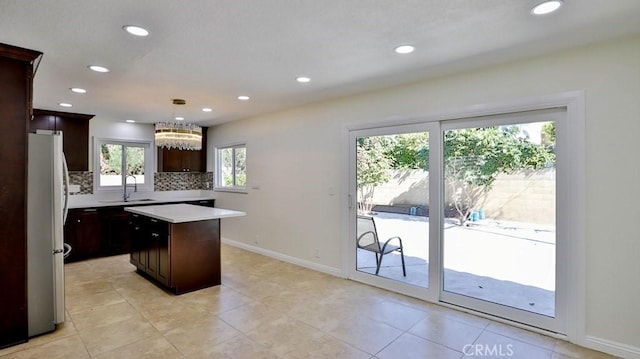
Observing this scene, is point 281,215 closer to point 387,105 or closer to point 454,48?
point 387,105

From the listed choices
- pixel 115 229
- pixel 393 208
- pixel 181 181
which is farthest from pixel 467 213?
pixel 181 181

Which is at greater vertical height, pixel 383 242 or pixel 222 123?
pixel 222 123

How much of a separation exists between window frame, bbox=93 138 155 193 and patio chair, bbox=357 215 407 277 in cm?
447

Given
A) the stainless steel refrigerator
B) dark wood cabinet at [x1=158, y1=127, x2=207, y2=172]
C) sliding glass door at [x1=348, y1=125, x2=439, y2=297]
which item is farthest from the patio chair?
dark wood cabinet at [x1=158, y1=127, x2=207, y2=172]

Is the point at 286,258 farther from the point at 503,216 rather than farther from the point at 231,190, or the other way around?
the point at 503,216

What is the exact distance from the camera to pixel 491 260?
329 centimetres

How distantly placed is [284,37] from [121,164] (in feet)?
16.8

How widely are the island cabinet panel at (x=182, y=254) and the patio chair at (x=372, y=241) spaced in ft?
5.82

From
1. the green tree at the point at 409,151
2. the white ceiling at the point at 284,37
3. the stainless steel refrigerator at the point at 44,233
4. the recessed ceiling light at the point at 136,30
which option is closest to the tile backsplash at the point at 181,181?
the white ceiling at the point at 284,37

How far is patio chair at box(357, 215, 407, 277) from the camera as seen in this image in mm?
3980

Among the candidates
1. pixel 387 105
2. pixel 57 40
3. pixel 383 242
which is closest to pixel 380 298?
pixel 383 242

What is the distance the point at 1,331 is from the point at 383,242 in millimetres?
3587

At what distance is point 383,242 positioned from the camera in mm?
4051

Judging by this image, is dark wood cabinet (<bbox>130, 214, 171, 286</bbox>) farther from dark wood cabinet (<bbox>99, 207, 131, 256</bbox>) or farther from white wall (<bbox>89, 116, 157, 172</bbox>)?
white wall (<bbox>89, 116, 157, 172</bbox>)
